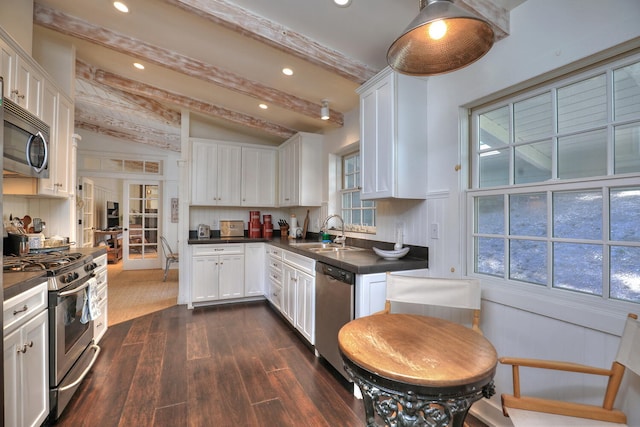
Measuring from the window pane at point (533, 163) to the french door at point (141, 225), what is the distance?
7043 mm

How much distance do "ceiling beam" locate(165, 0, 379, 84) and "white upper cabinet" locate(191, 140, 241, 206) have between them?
2415 millimetres

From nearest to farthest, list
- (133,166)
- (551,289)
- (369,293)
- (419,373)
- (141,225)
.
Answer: (419,373)
(551,289)
(369,293)
(133,166)
(141,225)

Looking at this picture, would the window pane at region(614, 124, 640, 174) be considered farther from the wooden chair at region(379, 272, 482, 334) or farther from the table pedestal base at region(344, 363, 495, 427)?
the table pedestal base at region(344, 363, 495, 427)

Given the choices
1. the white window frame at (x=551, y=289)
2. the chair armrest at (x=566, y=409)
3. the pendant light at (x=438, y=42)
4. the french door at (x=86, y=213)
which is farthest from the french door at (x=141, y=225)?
the chair armrest at (x=566, y=409)

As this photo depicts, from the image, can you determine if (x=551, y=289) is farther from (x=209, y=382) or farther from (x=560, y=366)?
(x=209, y=382)

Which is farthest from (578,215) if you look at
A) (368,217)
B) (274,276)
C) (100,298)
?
(100,298)

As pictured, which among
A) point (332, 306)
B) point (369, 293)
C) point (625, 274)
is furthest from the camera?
point (332, 306)

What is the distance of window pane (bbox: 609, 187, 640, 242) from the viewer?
4.34 ft

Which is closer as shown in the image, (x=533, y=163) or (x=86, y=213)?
(x=533, y=163)

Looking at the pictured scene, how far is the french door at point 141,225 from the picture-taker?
6633mm

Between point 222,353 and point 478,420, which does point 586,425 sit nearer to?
point 478,420

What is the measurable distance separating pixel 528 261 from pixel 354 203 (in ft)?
6.96

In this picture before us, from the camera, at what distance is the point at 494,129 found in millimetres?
1969

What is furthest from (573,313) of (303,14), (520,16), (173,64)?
(173,64)
